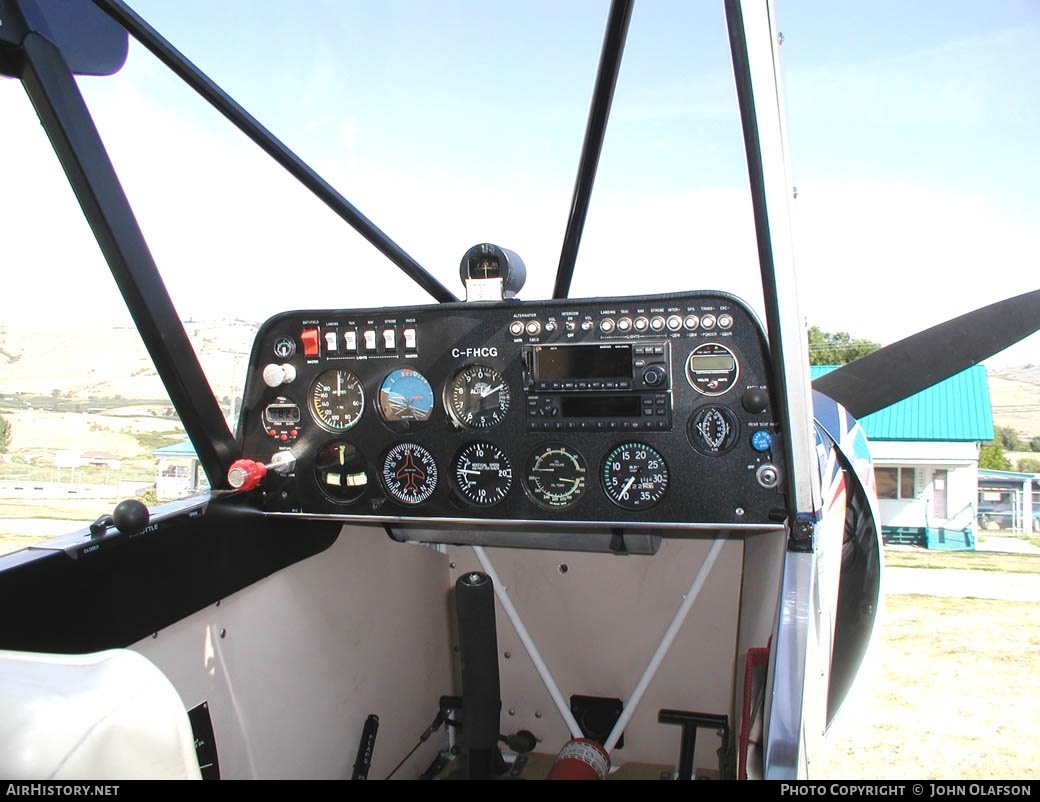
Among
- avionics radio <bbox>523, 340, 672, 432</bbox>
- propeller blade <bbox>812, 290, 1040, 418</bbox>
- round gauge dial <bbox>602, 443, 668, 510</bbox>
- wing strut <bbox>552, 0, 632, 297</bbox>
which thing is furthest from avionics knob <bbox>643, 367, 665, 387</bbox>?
propeller blade <bbox>812, 290, 1040, 418</bbox>

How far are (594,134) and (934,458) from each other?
7.31m

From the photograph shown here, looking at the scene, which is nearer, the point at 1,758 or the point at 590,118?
the point at 1,758

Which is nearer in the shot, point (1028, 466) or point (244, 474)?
point (244, 474)

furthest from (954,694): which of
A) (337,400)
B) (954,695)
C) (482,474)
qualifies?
(337,400)

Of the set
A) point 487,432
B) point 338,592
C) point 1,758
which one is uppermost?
point 487,432

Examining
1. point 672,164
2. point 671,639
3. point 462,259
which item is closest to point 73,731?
point 462,259

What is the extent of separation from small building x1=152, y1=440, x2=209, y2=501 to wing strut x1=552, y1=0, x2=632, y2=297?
1.33 metres

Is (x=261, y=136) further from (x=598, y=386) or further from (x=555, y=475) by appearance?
(x=555, y=475)

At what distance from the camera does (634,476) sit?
6.57ft

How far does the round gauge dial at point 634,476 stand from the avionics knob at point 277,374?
1.01 metres

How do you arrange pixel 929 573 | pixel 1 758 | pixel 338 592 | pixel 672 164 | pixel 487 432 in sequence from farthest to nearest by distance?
pixel 929 573 → pixel 672 164 → pixel 338 592 → pixel 487 432 → pixel 1 758

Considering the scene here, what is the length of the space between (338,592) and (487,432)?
2.57 ft
